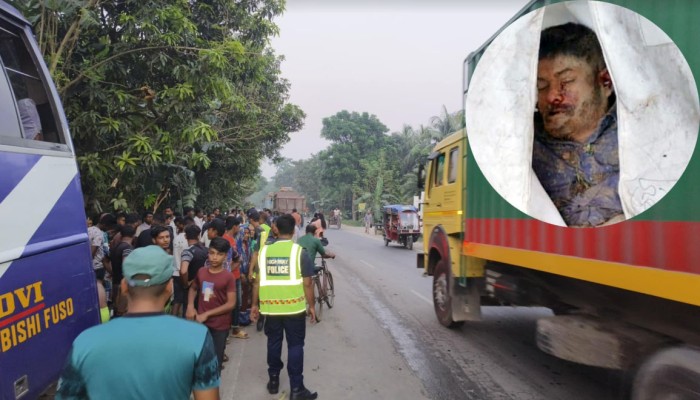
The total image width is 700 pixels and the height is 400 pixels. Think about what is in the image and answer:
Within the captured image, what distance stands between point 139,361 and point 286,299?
2.41 metres

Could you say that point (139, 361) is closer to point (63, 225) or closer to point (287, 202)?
point (63, 225)

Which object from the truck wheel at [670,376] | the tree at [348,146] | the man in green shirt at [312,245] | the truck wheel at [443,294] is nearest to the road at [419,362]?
the truck wheel at [443,294]

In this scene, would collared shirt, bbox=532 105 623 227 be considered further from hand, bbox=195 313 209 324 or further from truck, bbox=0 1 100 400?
truck, bbox=0 1 100 400

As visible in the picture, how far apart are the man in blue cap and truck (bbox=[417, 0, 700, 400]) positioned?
96.9 inches

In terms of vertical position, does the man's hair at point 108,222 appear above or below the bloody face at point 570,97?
below

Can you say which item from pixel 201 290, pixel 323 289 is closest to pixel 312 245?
pixel 323 289

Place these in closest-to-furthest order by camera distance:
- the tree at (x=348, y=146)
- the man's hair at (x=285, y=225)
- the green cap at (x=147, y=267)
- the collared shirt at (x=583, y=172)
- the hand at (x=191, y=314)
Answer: the green cap at (x=147, y=267)
the collared shirt at (x=583, y=172)
the hand at (x=191, y=314)
the man's hair at (x=285, y=225)
the tree at (x=348, y=146)

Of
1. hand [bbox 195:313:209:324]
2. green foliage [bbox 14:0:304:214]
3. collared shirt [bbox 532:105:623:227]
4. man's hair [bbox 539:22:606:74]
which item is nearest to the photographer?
collared shirt [bbox 532:105:623:227]

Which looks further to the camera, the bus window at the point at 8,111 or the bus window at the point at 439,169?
the bus window at the point at 439,169

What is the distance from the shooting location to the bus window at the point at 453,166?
6.00 meters

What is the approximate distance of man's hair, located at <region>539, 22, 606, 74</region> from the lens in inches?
123

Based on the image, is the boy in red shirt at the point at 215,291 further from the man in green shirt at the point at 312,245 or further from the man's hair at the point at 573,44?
the man's hair at the point at 573,44

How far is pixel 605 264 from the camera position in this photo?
9.85 ft

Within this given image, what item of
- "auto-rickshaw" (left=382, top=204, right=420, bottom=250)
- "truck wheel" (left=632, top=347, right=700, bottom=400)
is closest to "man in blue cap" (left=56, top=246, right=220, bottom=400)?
"truck wheel" (left=632, top=347, right=700, bottom=400)
